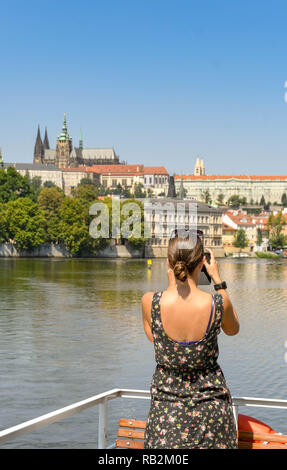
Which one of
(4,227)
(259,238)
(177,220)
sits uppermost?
(177,220)

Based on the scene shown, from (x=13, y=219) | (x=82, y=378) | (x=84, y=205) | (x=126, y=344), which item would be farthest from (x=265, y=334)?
(x=84, y=205)

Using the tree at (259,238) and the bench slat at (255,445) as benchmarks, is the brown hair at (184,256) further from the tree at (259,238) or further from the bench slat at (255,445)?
the tree at (259,238)

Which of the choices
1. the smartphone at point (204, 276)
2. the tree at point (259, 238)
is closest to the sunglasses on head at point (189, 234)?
the smartphone at point (204, 276)

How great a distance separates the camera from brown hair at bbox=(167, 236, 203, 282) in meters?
3.90

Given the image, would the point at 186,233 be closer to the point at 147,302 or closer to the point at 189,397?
the point at 147,302

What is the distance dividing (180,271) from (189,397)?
643 millimetres

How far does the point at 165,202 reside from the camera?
122375mm

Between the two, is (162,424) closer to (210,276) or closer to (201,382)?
(201,382)

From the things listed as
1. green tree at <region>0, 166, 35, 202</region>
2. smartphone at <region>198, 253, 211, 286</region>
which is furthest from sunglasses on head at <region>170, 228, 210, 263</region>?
green tree at <region>0, 166, 35, 202</region>

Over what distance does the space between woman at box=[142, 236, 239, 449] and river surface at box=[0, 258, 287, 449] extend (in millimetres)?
8081

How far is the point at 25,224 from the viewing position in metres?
86.4

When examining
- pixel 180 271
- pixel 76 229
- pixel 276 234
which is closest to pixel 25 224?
pixel 76 229

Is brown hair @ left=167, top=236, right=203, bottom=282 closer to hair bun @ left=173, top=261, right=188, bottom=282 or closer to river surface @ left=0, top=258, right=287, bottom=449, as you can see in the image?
hair bun @ left=173, top=261, right=188, bottom=282

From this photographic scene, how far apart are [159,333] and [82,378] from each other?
13205 millimetres
